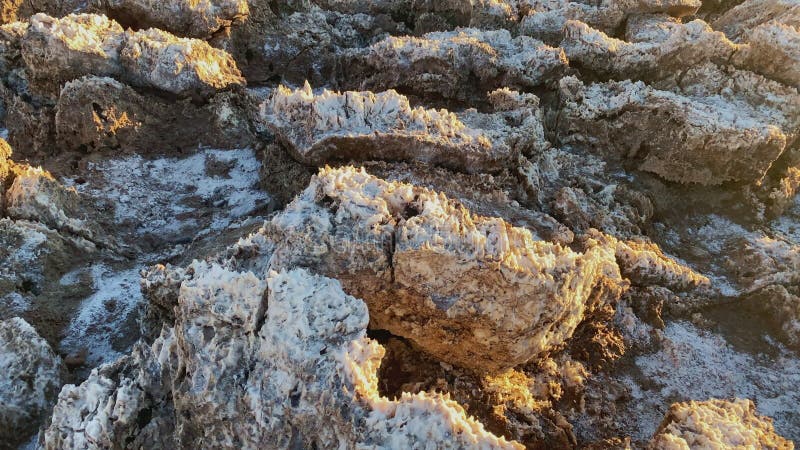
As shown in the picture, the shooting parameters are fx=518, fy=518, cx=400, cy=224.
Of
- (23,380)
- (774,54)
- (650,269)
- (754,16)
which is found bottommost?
(23,380)

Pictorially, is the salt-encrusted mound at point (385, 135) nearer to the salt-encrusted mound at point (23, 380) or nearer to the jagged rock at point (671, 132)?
the jagged rock at point (671, 132)

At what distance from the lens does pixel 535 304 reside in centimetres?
569

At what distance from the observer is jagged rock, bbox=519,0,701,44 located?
44.2 ft

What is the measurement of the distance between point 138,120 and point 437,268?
7.79m

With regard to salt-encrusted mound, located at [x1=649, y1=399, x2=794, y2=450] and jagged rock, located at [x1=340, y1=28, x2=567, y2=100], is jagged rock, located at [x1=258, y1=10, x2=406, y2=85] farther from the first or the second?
salt-encrusted mound, located at [x1=649, y1=399, x2=794, y2=450]

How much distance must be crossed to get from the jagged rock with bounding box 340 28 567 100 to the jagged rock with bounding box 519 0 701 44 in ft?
7.32

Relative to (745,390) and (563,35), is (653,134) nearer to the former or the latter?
(563,35)

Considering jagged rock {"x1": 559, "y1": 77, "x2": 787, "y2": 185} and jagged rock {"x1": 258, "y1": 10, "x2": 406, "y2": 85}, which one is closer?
jagged rock {"x1": 559, "y1": 77, "x2": 787, "y2": 185}

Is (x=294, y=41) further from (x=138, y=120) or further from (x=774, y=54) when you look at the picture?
(x=774, y=54)

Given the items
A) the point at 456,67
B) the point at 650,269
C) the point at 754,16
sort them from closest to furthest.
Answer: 1. the point at 650,269
2. the point at 456,67
3. the point at 754,16

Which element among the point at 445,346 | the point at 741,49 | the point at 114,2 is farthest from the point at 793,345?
the point at 114,2

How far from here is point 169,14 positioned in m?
12.0

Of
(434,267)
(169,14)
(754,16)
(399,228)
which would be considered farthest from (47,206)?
(754,16)

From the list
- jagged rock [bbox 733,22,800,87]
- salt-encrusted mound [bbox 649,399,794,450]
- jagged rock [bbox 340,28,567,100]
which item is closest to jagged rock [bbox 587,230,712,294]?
salt-encrusted mound [bbox 649,399,794,450]
